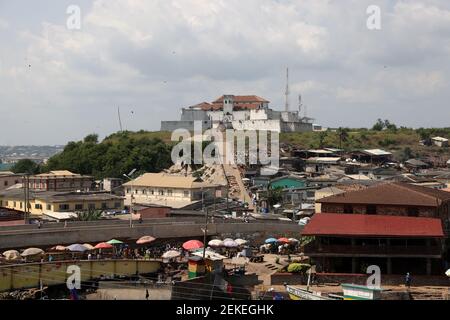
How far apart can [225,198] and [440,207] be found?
2833 centimetres

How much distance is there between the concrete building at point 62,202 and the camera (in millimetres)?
50684

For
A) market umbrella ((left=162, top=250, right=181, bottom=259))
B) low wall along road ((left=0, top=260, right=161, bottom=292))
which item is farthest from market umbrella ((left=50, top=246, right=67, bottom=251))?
market umbrella ((left=162, top=250, right=181, bottom=259))

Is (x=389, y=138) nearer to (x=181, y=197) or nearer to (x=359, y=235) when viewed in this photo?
(x=181, y=197)

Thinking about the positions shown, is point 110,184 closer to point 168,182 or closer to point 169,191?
point 168,182

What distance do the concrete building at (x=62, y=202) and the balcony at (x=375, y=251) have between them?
1020 inches

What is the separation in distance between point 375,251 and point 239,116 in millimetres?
77788

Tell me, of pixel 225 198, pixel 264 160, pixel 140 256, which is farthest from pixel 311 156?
pixel 140 256

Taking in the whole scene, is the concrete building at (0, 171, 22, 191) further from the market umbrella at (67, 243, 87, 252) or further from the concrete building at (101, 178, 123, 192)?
the market umbrella at (67, 243, 87, 252)

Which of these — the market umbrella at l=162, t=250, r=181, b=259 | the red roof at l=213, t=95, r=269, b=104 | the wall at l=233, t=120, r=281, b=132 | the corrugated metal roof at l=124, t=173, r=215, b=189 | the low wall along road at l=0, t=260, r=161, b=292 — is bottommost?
the low wall along road at l=0, t=260, r=161, b=292

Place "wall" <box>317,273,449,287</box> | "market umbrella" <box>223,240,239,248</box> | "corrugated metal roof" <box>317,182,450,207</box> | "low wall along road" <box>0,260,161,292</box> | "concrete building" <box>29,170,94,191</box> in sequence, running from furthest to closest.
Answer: "concrete building" <box>29,170,94,191</box>
"market umbrella" <box>223,240,239,248</box>
"corrugated metal roof" <box>317,182,450,207</box>
"wall" <box>317,273,449,287</box>
"low wall along road" <box>0,260,161,292</box>

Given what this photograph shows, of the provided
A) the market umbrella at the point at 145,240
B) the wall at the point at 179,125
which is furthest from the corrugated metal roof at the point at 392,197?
the wall at the point at 179,125

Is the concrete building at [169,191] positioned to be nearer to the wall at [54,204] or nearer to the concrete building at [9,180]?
the wall at [54,204]

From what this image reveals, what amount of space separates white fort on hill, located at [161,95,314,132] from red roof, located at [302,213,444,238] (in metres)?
69.7

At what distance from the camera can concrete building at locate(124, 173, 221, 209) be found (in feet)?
190
